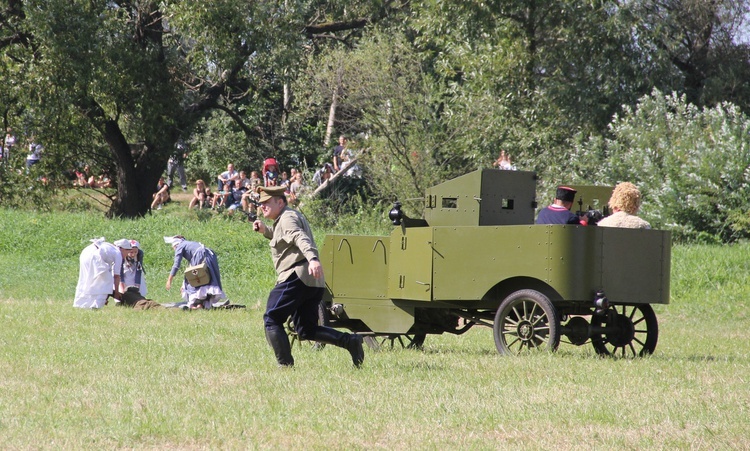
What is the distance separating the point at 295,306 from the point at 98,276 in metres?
8.66

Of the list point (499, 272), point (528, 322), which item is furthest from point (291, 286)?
point (528, 322)

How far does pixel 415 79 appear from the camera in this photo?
2773 centimetres

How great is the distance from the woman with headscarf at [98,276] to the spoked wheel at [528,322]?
8.54 m

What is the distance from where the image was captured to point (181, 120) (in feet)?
93.6

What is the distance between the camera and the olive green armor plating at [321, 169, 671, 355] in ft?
33.3

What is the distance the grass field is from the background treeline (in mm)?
11126

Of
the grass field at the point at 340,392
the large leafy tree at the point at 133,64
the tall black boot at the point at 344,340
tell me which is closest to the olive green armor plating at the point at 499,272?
the grass field at the point at 340,392

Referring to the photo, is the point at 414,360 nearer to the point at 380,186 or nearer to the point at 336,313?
the point at 336,313

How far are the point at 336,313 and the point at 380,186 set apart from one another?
16243 millimetres

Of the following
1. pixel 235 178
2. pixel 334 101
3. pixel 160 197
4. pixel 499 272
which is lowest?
pixel 499 272

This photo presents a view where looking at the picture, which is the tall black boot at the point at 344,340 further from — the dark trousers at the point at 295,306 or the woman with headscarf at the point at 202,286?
the woman with headscarf at the point at 202,286

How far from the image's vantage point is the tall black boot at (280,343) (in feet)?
31.4

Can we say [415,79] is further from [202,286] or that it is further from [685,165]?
[202,286]

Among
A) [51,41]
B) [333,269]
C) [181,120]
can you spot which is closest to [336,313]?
[333,269]
